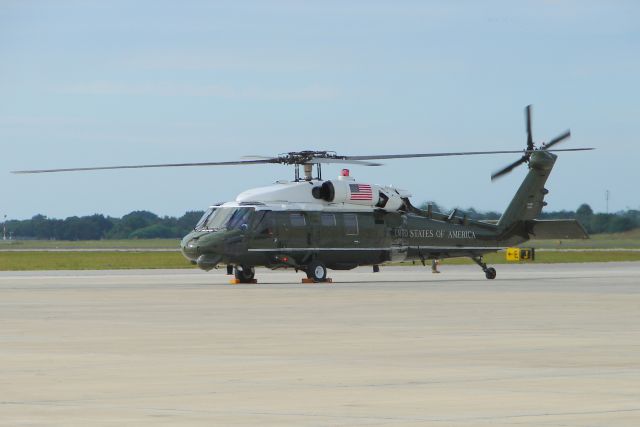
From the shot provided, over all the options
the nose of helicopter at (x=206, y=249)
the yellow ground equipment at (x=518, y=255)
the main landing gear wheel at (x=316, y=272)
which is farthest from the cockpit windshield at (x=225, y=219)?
the yellow ground equipment at (x=518, y=255)

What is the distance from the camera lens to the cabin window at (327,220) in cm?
4616

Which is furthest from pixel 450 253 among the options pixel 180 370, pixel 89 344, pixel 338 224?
pixel 180 370

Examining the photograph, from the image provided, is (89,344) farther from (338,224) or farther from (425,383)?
(338,224)

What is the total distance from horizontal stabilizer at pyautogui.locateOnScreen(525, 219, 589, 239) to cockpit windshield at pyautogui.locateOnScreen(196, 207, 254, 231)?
12504 millimetres

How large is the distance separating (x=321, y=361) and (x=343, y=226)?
30384 millimetres

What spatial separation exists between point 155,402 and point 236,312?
1516 centimetres

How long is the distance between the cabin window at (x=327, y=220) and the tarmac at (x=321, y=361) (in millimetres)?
13174

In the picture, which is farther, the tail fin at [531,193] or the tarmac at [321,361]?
the tail fin at [531,193]

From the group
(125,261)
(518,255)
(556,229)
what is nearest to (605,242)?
(518,255)

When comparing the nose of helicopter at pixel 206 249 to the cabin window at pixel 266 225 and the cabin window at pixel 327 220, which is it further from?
the cabin window at pixel 327 220

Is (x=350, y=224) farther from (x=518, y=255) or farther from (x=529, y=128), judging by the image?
(x=518, y=255)

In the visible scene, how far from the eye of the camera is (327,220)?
46.2 metres

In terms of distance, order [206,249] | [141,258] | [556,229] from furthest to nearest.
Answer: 1. [141,258]
2. [556,229]
3. [206,249]

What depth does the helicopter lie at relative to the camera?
44.0 m
